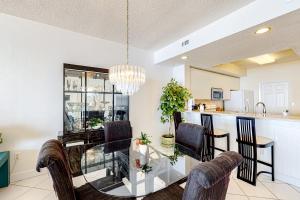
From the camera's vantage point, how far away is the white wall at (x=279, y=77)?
16.3ft

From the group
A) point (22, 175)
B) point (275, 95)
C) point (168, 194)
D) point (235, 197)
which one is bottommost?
point (235, 197)

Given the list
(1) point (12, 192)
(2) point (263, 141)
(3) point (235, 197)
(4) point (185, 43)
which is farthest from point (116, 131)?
(2) point (263, 141)

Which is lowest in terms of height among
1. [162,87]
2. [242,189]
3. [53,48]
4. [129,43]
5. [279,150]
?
[242,189]

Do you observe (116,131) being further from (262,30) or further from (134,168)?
(262,30)

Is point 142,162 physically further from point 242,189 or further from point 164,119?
point 164,119


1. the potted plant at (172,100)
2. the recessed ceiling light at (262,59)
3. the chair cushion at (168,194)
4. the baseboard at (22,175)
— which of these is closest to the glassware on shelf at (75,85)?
the baseboard at (22,175)

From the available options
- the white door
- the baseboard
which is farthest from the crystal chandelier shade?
the white door

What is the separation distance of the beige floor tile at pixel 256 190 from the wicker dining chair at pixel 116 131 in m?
2.03

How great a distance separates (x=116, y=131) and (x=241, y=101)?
491cm

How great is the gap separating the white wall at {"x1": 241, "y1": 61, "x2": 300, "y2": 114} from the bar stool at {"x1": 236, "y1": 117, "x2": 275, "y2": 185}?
3658 mm

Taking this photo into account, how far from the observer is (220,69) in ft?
16.5

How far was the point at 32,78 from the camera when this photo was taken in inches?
104

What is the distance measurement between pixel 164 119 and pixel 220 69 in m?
2.58

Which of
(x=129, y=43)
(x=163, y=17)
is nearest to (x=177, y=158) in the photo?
(x=163, y=17)
